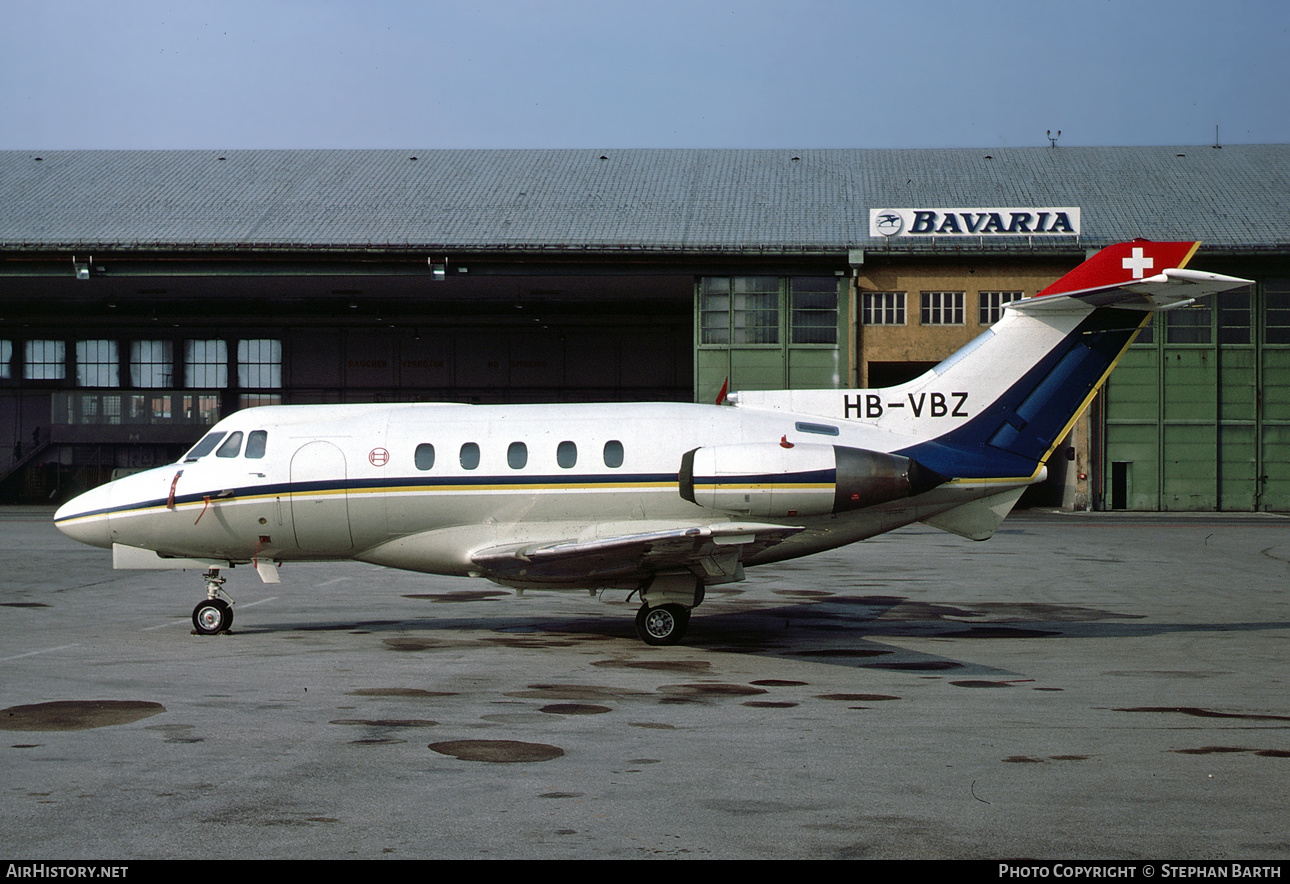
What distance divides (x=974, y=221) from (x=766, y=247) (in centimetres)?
870

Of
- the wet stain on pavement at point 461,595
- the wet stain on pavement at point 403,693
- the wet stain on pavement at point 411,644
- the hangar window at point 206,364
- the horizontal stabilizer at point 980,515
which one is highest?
the hangar window at point 206,364

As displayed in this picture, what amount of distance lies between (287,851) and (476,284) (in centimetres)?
4805

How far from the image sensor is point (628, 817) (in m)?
8.27

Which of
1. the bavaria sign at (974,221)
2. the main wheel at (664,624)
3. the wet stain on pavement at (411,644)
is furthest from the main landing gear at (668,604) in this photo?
the bavaria sign at (974,221)

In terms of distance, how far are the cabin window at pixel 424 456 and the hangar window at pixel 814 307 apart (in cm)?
3315

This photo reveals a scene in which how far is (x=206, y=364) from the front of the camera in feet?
209

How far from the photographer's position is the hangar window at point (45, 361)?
63562 mm

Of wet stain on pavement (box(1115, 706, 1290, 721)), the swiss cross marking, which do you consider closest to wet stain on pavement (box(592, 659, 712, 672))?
wet stain on pavement (box(1115, 706, 1290, 721))

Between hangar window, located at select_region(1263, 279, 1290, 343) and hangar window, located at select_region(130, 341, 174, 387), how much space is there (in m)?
54.4

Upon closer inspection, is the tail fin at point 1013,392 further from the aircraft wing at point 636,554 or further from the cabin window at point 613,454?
the aircraft wing at point 636,554

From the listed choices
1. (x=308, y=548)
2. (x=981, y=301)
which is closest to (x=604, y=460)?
(x=308, y=548)

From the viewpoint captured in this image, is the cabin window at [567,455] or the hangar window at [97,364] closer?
the cabin window at [567,455]

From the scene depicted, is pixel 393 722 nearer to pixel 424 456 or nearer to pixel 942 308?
pixel 424 456

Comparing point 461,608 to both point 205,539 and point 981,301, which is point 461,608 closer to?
point 205,539
